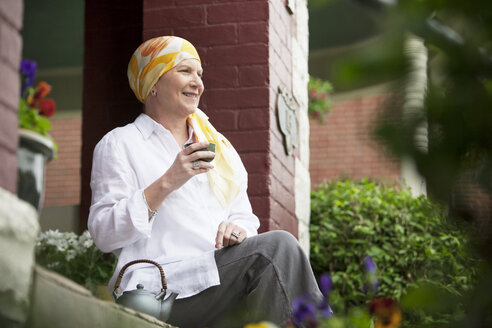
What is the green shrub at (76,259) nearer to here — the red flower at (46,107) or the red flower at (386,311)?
the red flower at (46,107)

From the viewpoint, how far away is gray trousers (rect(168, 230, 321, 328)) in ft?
7.98

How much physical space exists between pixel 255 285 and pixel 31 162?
87 centimetres

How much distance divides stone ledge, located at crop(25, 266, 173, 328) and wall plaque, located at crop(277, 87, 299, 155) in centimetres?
225

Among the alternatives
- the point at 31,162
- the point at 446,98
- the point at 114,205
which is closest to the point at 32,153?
the point at 31,162

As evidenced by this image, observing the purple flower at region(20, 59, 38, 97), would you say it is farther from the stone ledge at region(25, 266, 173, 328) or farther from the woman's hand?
the stone ledge at region(25, 266, 173, 328)

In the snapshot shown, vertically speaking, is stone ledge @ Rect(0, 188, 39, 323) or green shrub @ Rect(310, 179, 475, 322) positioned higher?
stone ledge @ Rect(0, 188, 39, 323)

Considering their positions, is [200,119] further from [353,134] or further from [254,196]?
[353,134]

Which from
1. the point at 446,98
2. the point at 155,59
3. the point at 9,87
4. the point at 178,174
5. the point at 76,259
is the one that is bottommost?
the point at 76,259

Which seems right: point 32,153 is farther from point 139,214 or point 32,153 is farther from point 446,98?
Result: point 446,98

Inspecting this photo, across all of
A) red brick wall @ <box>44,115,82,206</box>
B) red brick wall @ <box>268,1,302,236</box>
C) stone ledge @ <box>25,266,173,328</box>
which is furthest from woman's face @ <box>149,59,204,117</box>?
red brick wall @ <box>44,115,82,206</box>

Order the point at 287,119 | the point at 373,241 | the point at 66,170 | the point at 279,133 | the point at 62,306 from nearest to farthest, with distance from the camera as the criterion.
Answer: the point at 62,306 → the point at 279,133 → the point at 287,119 → the point at 373,241 → the point at 66,170

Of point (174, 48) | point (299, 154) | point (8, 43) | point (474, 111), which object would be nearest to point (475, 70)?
point (474, 111)

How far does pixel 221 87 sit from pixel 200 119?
2.33 ft

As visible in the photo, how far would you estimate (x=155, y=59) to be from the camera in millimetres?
2918
